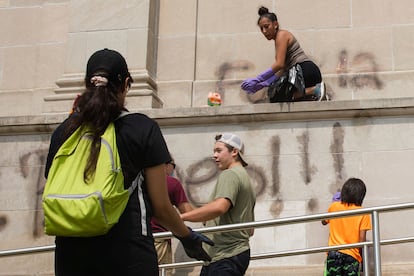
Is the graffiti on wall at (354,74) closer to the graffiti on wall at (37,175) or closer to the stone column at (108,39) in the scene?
the stone column at (108,39)

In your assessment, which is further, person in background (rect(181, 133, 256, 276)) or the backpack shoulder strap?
person in background (rect(181, 133, 256, 276))

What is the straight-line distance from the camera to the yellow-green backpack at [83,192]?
3482 millimetres

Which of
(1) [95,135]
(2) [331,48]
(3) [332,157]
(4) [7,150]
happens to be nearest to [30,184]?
(4) [7,150]

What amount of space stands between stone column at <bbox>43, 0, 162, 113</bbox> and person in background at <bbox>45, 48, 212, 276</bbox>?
7.23 meters

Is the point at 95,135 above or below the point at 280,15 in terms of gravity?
below

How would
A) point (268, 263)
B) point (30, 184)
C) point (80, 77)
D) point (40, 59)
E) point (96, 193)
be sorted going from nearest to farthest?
1. point (96, 193)
2. point (268, 263)
3. point (30, 184)
4. point (80, 77)
5. point (40, 59)

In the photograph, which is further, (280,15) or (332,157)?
(280,15)

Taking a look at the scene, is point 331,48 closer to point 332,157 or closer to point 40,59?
point 332,157

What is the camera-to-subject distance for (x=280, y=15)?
1158 cm

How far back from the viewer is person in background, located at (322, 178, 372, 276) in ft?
24.6

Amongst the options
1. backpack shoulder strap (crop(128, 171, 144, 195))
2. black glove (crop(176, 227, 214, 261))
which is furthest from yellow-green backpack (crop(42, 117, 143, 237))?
black glove (crop(176, 227, 214, 261))

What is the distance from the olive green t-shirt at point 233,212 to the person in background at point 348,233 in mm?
1339

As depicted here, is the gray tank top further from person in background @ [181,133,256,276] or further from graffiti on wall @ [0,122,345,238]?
person in background @ [181,133,256,276]

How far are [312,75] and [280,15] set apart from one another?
1770 mm
